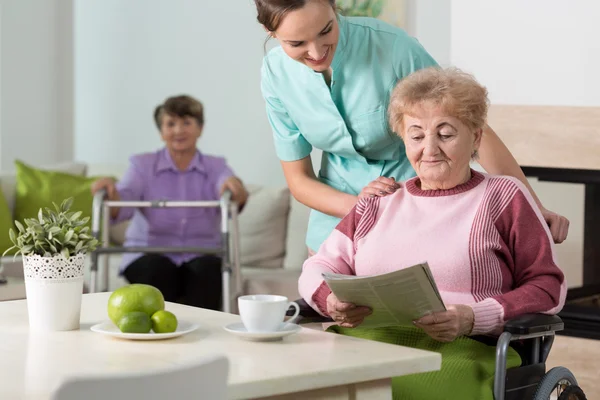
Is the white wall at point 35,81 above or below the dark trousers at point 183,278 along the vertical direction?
above

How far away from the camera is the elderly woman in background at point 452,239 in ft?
6.79

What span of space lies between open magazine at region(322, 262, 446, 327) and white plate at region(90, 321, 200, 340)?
27cm

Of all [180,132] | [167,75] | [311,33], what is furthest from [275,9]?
[167,75]

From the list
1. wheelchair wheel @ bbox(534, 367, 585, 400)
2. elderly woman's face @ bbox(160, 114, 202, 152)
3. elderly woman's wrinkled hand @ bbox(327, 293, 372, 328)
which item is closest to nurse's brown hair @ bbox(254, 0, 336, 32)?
elderly woman's wrinkled hand @ bbox(327, 293, 372, 328)

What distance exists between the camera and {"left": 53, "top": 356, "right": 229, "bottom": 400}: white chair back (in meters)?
1.10

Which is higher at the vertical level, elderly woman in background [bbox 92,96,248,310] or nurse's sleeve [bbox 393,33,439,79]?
nurse's sleeve [bbox 393,33,439,79]

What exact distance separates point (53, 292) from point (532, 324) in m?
0.89

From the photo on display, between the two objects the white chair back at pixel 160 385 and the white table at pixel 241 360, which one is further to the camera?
the white table at pixel 241 360

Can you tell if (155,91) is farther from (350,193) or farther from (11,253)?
(350,193)

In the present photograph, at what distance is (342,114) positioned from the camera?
8.09ft

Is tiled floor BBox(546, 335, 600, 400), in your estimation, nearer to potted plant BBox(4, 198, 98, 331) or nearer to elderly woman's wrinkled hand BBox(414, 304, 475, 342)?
elderly woman's wrinkled hand BBox(414, 304, 475, 342)

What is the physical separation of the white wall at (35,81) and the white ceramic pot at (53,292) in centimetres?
452

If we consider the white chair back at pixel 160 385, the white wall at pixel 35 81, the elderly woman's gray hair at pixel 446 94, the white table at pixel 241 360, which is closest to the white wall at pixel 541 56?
the elderly woman's gray hair at pixel 446 94

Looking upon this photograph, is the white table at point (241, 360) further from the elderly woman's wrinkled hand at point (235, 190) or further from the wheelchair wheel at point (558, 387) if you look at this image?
the elderly woman's wrinkled hand at point (235, 190)
